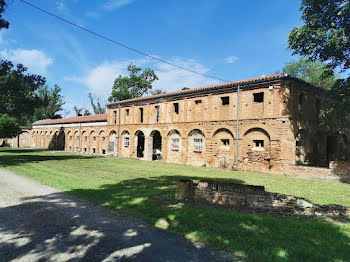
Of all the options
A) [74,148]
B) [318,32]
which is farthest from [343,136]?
[74,148]

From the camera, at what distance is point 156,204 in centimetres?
730

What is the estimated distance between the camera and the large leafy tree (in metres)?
13.2

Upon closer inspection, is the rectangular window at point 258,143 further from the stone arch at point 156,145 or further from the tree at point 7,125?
the tree at point 7,125

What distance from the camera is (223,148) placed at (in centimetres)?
1964

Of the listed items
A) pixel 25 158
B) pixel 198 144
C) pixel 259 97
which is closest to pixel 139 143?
pixel 198 144

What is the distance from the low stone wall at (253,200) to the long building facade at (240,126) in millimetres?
9742

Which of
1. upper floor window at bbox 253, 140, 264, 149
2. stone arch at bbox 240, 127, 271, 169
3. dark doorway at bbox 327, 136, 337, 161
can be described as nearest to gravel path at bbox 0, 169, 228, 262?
stone arch at bbox 240, 127, 271, 169

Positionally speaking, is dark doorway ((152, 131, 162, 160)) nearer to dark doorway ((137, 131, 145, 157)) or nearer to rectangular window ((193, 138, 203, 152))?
dark doorway ((137, 131, 145, 157))

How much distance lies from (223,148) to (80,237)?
16.1m

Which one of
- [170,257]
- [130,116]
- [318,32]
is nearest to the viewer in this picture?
[170,257]

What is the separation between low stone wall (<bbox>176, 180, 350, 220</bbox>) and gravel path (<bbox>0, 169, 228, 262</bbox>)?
8.78 ft

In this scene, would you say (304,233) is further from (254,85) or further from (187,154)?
(187,154)

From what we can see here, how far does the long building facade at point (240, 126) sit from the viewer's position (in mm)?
16641

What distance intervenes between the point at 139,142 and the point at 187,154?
9.52m
